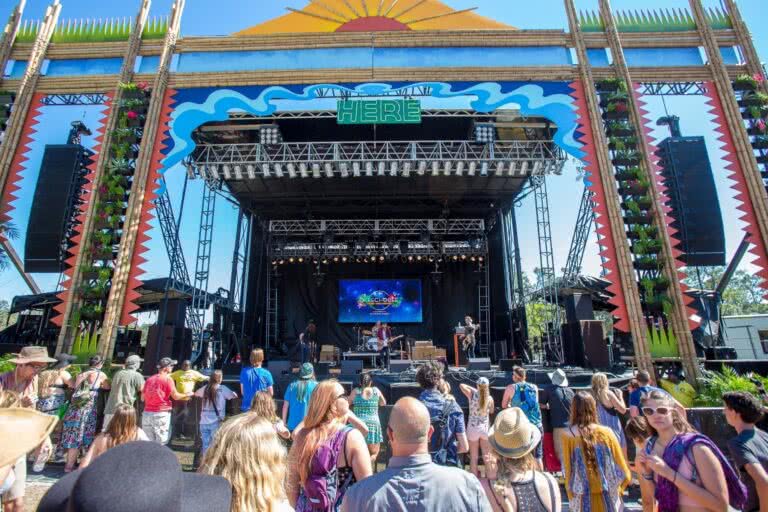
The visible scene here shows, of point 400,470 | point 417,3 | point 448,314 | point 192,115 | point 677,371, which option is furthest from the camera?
point 448,314

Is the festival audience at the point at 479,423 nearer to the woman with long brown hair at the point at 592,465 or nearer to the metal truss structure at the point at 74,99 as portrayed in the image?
the woman with long brown hair at the point at 592,465

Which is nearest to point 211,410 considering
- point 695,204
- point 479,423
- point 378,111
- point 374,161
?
point 479,423

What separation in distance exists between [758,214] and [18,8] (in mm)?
17893

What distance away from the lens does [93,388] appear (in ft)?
16.8

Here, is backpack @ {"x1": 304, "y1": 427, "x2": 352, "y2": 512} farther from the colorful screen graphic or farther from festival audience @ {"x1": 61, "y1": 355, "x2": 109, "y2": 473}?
the colorful screen graphic

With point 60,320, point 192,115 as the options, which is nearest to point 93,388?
point 60,320

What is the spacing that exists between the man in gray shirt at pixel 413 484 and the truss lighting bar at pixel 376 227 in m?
14.3

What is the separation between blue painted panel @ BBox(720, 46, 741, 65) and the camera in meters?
9.38

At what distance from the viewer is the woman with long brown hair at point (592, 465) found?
2.60 meters

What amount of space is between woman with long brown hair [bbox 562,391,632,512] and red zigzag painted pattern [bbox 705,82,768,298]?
7.59 metres

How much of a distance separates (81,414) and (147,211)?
5.09m

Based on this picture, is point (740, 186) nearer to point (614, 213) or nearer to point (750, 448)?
point (614, 213)

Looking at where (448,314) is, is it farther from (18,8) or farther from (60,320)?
(18,8)

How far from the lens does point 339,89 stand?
32.8ft
